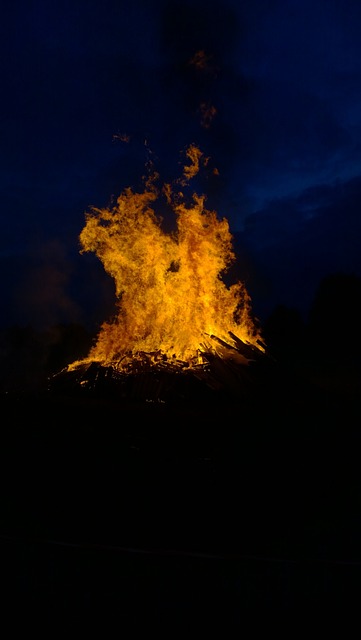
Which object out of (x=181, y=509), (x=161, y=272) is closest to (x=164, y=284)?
(x=161, y=272)

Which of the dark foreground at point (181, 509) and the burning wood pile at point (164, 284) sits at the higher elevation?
the burning wood pile at point (164, 284)

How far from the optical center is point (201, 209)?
12.5 m

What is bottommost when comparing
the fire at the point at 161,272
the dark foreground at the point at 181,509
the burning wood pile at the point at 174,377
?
the dark foreground at the point at 181,509

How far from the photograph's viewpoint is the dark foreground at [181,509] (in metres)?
3.90

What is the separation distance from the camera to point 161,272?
1241cm

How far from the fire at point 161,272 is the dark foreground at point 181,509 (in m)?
1.94

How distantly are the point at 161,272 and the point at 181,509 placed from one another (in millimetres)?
6707

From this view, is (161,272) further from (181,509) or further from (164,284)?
(181,509)

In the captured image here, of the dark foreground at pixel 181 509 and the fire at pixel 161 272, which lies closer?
the dark foreground at pixel 181 509

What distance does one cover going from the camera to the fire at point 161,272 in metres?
12.4

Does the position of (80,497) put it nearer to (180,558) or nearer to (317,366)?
(180,558)

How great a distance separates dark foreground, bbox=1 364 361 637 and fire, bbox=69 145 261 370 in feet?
6.35

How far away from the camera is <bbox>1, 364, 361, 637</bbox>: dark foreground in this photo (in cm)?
390

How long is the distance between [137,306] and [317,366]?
10006 millimetres
